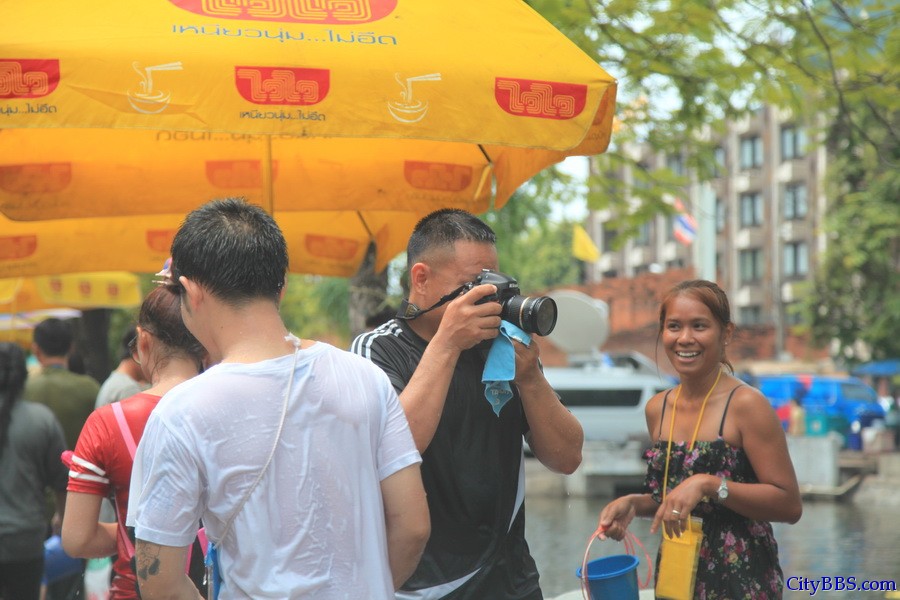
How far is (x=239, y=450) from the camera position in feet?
6.77

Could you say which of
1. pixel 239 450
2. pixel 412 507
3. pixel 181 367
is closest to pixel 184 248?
pixel 239 450

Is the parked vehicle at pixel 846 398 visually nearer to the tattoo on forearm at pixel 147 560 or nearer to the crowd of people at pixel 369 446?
the crowd of people at pixel 369 446

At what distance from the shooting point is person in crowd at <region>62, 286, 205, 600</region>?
9.95 ft

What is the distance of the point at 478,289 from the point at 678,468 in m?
1.21

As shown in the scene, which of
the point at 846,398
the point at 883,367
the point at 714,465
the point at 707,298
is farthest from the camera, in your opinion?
the point at 883,367

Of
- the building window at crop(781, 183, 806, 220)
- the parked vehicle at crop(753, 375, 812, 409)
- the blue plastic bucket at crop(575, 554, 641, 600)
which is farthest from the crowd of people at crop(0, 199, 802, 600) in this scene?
the building window at crop(781, 183, 806, 220)

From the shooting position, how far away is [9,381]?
5.21 m

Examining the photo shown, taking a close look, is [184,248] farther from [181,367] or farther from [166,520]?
[181,367]

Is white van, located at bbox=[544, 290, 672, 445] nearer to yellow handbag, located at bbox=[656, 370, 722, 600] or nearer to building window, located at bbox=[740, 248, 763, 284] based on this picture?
yellow handbag, located at bbox=[656, 370, 722, 600]

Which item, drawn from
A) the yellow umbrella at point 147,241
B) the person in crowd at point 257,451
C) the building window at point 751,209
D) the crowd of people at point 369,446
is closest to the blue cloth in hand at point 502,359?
the crowd of people at point 369,446

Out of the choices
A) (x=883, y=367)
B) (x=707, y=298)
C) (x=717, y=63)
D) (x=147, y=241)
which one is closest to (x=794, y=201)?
(x=883, y=367)

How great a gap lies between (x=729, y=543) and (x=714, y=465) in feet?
0.82

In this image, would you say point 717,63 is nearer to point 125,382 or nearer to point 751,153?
point 125,382

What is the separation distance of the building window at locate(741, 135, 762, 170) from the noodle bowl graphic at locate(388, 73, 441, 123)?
53.6 meters
